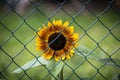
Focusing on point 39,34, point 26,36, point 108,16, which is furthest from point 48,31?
point 108,16

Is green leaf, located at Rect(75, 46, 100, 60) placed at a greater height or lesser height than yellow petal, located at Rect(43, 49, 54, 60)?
lesser

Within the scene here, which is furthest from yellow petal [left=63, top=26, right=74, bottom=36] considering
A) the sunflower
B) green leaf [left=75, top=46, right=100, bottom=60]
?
green leaf [left=75, top=46, right=100, bottom=60]

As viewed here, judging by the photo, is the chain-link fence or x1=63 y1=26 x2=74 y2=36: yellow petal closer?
x1=63 y1=26 x2=74 y2=36: yellow petal

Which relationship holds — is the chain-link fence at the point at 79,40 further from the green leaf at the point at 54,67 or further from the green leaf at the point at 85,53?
the green leaf at the point at 54,67

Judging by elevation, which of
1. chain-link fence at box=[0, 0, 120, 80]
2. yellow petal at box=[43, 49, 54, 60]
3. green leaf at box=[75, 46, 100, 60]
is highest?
chain-link fence at box=[0, 0, 120, 80]

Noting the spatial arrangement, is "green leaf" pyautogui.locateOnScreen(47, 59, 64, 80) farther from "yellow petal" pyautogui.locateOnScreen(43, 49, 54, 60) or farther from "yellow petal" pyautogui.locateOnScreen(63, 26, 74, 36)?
"yellow petal" pyautogui.locateOnScreen(63, 26, 74, 36)

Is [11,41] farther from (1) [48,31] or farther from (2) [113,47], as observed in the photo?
(1) [48,31]
